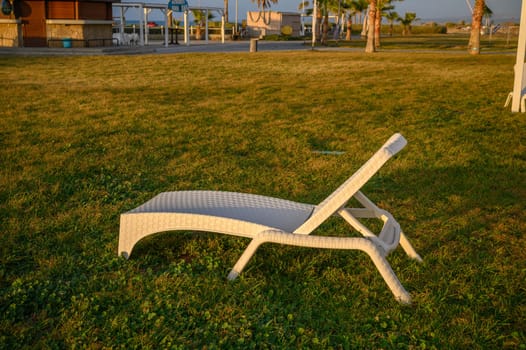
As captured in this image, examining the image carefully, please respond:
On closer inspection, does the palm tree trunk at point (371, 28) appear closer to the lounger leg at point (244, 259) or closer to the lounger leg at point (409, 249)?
the lounger leg at point (409, 249)

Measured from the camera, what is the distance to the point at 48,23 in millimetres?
31984

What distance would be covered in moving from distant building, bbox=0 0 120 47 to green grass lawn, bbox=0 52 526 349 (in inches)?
794

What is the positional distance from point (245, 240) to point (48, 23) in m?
31.0

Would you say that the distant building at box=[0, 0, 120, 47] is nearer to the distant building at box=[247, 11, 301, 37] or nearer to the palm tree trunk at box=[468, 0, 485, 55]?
the palm tree trunk at box=[468, 0, 485, 55]

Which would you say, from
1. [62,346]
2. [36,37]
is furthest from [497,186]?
[36,37]

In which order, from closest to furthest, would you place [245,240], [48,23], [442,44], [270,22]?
[245,240] < [48,23] < [442,44] < [270,22]

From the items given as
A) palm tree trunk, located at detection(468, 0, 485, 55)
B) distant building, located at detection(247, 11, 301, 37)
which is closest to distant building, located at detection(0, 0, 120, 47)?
palm tree trunk, located at detection(468, 0, 485, 55)

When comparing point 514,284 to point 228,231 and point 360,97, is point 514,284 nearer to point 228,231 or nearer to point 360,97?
point 228,231

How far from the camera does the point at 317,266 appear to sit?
4250 mm

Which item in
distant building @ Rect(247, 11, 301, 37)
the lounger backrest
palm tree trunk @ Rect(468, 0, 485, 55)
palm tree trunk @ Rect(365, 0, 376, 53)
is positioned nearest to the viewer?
the lounger backrest

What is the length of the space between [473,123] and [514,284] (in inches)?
270

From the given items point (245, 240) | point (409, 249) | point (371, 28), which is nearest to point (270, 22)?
point (371, 28)

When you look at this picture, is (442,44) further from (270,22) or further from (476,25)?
(270,22)

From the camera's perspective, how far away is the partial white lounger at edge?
3582 millimetres
